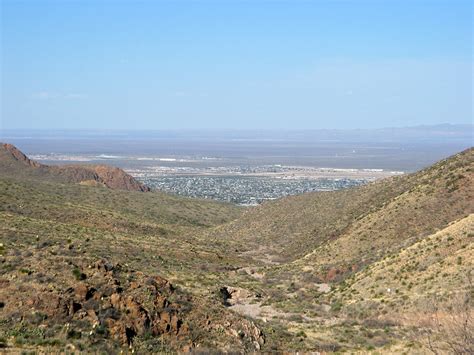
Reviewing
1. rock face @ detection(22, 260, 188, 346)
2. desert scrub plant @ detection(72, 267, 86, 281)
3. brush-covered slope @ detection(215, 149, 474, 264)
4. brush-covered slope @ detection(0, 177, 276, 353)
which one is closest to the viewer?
brush-covered slope @ detection(0, 177, 276, 353)

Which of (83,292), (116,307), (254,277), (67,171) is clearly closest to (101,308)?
(116,307)

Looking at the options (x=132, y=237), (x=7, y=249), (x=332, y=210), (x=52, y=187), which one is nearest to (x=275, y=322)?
(x=7, y=249)

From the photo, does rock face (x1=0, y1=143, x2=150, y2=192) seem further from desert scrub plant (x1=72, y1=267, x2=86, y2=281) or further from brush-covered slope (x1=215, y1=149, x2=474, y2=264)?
desert scrub plant (x1=72, y1=267, x2=86, y2=281)

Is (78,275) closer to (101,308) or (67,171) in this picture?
(101,308)

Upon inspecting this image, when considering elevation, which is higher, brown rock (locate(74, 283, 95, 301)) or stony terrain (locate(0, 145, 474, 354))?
brown rock (locate(74, 283, 95, 301))

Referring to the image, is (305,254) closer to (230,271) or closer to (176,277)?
(230,271)

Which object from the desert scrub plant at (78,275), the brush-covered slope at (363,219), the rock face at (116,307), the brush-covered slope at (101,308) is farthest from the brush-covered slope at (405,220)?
the desert scrub plant at (78,275)

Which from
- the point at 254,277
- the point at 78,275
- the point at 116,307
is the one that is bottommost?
the point at 254,277

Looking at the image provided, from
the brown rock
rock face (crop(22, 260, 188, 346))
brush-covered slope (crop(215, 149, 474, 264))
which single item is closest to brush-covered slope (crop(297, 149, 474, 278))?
brush-covered slope (crop(215, 149, 474, 264))
